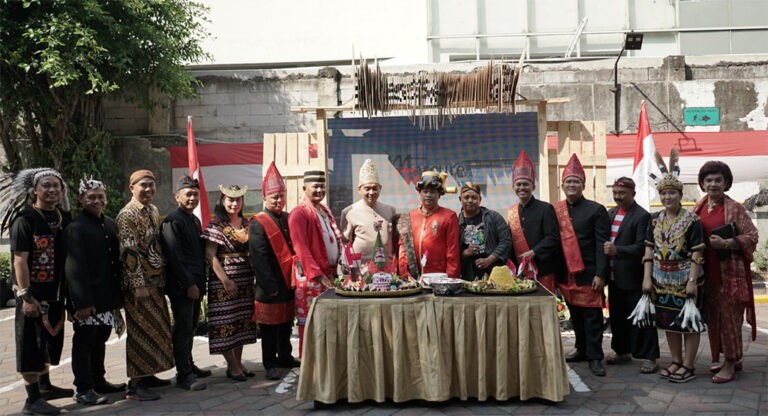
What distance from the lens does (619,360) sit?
5602mm

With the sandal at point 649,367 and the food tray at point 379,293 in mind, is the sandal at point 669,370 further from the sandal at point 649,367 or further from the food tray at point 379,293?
the food tray at point 379,293

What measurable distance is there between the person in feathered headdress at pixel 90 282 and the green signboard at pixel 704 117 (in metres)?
8.73

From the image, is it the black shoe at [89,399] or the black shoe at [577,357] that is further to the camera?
the black shoe at [577,357]

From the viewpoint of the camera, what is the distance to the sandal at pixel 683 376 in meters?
4.95

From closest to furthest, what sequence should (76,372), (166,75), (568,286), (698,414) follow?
(698,414), (76,372), (568,286), (166,75)

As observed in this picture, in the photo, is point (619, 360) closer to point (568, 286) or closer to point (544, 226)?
point (568, 286)

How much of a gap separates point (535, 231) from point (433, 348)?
5.34ft

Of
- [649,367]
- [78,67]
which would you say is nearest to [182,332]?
[649,367]

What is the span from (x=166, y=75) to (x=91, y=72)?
1125 millimetres

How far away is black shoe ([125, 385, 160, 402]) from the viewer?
15.9ft

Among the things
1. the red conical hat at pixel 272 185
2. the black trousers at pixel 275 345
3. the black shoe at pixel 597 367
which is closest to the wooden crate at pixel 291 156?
the red conical hat at pixel 272 185

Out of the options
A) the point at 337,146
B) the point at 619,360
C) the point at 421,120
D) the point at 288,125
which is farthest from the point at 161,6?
the point at 619,360

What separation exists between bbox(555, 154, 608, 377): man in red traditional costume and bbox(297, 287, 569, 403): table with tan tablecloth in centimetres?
102

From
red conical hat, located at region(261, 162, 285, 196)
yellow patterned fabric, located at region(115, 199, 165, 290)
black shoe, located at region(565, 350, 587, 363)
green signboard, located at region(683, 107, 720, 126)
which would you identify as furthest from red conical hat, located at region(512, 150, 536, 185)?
green signboard, located at region(683, 107, 720, 126)
